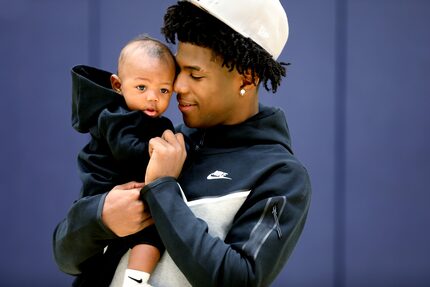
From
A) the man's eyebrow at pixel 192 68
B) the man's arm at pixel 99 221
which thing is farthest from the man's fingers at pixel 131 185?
the man's eyebrow at pixel 192 68

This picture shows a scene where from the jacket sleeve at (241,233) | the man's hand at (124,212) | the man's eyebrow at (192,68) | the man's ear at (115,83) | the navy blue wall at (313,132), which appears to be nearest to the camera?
the jacket sleeve at (241,233)

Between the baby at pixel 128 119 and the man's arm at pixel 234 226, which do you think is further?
the baby at pixel 128 119

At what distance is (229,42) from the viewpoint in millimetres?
→ 1835

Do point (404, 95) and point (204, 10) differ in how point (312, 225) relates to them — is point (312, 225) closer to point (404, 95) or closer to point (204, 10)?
point (404, 95)

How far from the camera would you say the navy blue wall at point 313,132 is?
394 cm

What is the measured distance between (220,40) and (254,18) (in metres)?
0.11

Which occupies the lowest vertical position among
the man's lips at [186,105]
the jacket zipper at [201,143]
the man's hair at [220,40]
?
the jacket zipper at [201,143]

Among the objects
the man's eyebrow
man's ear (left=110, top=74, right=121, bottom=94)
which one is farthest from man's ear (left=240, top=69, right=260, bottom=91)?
man's ear (left=110, top=74, right=121, bottom=94)

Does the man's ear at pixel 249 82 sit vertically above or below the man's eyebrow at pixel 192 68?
below

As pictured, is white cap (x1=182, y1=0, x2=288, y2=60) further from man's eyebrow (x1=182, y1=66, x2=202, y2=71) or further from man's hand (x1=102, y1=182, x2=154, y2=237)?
man's hand (x1=102, y1=182, x2=154, y2=237)

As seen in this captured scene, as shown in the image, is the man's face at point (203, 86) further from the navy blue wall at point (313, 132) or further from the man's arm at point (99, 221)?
the navy blue wall at point (313, 132)

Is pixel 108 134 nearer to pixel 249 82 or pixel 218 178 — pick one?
pixel 218 178

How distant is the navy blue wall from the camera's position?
3.94 m

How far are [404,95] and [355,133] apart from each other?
1.21ft
